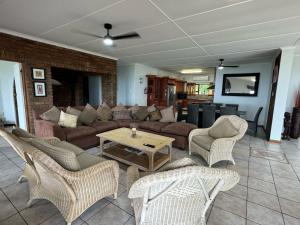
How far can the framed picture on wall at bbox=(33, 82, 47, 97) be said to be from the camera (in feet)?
12.9

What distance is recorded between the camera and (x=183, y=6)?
2170 millimetres

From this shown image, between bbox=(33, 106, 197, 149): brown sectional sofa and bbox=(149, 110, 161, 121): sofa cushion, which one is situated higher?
bbox=(149, 110, 161, 121): sofa cushion

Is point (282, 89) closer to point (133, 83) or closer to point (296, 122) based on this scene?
point (296, 122)

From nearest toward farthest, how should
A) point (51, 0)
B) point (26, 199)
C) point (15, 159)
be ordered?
point (26, 199) < point (51, 0) < point (15, 159)

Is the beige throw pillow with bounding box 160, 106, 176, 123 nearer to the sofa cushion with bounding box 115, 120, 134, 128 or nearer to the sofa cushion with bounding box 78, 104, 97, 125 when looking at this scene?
the sofa cushion with bounding box 115, 120, 134, 128

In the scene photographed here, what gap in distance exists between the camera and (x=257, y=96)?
629cm

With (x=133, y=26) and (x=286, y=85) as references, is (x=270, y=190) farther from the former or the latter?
(x=133, y=26)

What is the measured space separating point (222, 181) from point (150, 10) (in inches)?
93.3

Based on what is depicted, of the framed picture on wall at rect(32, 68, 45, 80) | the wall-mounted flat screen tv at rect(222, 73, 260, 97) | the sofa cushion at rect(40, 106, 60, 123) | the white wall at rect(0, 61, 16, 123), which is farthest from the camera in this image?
the wall-mounted flat screen tv at rect(222, 73, 260, 97)

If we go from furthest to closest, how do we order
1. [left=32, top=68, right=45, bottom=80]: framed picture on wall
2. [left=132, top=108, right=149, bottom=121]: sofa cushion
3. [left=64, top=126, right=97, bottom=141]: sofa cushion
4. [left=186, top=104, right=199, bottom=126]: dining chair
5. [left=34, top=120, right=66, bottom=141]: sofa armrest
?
[left=186, top=104, right=199, bottom=126]: dining chair, [left=132, top=108, right=149, bottom=121]: sofa cushion, [left=32, top=68, right=45, bottom=80]: framed picture on wall, [left=64, top=126, right=97, bottom=141]: sofa cushion, [left=34, top=120, right=66, bottom=141]: sofa armrest

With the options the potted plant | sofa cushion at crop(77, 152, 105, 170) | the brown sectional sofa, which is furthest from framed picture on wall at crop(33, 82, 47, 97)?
the potted plant

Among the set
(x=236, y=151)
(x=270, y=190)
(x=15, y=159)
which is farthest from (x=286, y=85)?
(x=15, y=159)

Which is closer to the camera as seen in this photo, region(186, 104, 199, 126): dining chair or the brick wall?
the brick wall

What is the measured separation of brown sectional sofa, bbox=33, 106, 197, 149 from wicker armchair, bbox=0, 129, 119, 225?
1.29 meters
